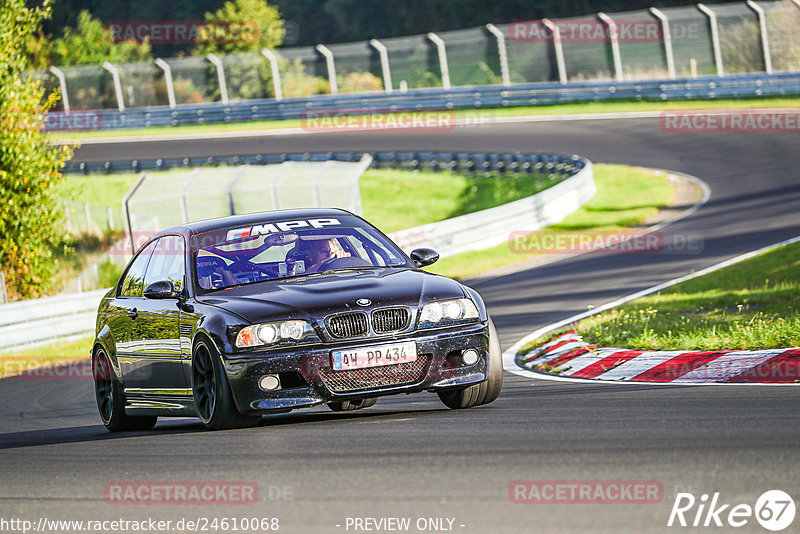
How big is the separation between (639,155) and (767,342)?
23828mm

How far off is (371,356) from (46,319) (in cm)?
1054

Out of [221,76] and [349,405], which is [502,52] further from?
[349,405]

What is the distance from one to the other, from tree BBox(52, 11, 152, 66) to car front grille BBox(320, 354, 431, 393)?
64756 millimetres

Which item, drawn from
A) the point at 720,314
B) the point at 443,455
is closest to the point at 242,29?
the point at 720,314

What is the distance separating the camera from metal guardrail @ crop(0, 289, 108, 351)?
16312 mm

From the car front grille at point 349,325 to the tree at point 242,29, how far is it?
60.8 m

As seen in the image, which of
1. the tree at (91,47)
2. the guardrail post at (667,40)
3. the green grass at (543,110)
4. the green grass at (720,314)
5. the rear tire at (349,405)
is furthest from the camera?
the tree at (91,47)

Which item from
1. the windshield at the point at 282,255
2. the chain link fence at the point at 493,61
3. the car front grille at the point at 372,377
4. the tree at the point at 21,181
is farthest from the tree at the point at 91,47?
the car front grille at the point at 372,377

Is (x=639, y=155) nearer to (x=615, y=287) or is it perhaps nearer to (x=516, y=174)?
(x=516, y=174)

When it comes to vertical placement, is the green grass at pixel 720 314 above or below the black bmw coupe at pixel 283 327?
below

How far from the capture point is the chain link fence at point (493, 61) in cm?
4028

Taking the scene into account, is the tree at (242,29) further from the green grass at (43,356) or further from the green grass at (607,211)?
the green grass at (43,356)

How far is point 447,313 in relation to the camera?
25.0ft

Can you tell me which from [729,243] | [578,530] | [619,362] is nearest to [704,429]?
[578,530]
